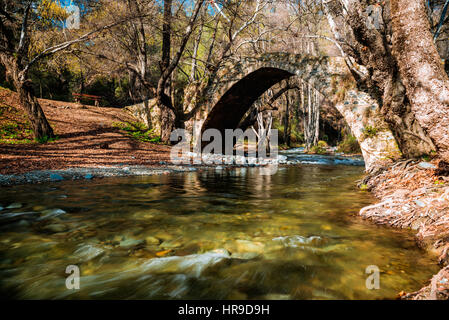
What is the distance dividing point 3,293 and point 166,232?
141cm

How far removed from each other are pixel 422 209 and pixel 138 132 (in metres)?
14.1

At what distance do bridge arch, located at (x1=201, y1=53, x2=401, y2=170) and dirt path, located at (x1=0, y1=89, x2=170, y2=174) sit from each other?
12.3 feet

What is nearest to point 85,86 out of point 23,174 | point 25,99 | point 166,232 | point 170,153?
point 25,99

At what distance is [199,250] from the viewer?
7.61 feet

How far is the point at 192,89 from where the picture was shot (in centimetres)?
1312

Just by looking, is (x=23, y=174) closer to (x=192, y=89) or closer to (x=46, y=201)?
(x=46, y=201)

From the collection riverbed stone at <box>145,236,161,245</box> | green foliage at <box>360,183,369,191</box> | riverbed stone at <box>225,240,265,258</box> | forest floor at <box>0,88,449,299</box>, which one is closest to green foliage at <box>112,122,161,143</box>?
forest floor at <box>0,88,449,299</box>

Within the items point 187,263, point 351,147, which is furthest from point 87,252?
point 351,147

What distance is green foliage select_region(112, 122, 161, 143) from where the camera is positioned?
522 inches

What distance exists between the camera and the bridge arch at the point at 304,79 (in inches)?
234

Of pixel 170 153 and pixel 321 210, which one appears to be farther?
pixel 170 153

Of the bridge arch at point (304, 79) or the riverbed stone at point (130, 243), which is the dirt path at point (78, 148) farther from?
the riverbed stone at point (130, 243)

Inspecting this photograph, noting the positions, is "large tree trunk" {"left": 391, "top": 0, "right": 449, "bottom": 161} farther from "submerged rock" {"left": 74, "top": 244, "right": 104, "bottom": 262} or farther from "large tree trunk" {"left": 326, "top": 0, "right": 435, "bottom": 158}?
"submerged rock" {"left": 74, "top": 244, "right": 104, "bottom": 262}

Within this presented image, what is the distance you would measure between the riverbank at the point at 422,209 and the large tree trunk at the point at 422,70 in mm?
598
